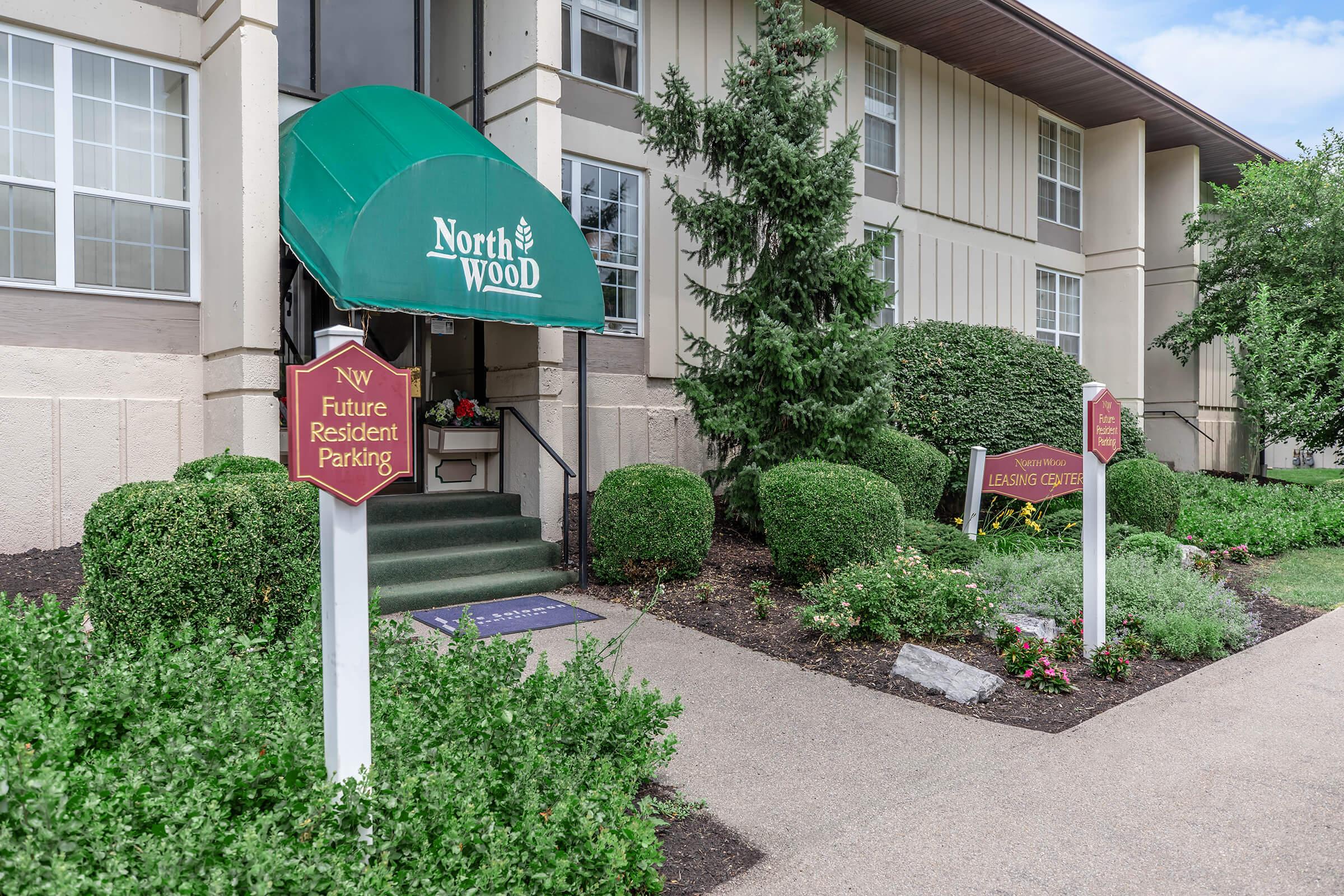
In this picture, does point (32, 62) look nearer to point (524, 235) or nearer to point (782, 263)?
point (524, 235)

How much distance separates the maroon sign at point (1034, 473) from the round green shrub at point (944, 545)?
2.17 ft

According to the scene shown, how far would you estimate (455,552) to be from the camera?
8.02 m

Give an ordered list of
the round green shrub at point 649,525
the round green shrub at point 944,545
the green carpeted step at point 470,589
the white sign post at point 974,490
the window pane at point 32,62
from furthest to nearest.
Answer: the white sign post at point 974,490, the round green shrub at point 944,545, the round green shrub at point 649,525, the window pane at point 32,62, the green carpeted step at point 470,589

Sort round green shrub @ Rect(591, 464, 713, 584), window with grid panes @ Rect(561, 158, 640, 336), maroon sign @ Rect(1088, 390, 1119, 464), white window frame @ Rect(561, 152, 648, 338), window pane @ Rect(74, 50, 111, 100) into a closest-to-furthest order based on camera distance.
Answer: maroon sign @ Rect(1088, 390, 1119, 464) < window pane @ Rect(74, 50, 111, 100) < round green shrub @ Rect(591, 464, 713, 584) < window with grid panes @ Rect(561, 158, 640, 336) < white window frame @ Rect(561, 152, 648, 338)

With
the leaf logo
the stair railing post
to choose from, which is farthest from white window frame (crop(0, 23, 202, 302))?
the stair railing post

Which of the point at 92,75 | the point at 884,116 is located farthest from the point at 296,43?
the point at 884,116

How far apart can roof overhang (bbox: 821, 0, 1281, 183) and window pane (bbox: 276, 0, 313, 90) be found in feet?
26.6

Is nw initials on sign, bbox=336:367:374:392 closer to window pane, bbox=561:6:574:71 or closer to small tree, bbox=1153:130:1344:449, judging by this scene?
window pane, bbox=561:6:574:71

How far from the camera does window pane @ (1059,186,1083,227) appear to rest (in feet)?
61.8

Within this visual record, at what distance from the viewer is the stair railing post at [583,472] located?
316 inches

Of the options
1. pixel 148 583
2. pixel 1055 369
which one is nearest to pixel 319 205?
pixel 148 583

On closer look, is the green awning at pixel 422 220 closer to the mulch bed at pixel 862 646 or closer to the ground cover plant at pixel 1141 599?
the mulch bed at pixel 862 646

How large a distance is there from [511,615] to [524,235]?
124 inches

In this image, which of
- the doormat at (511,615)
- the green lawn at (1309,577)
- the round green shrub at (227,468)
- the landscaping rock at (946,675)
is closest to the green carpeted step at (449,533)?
the doormat at (511,615)
